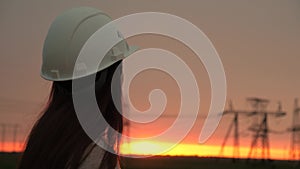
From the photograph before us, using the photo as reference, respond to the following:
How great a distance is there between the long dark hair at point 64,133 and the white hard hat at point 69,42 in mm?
44

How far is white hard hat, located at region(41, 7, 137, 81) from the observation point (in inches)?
75.0

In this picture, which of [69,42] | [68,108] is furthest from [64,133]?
[69,42]

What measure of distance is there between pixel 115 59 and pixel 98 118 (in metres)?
0.18

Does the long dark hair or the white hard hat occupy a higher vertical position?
the white hard hat

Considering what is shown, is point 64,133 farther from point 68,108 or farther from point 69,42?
point 69,42

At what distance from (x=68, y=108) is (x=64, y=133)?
8cm

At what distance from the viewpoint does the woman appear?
1.84 metres

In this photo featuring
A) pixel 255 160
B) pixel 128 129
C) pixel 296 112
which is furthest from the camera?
pixel 255 160

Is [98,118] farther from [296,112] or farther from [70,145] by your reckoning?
[296,112]

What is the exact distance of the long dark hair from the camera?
1.84 metres

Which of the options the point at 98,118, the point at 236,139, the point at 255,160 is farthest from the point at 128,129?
the point at 255,160

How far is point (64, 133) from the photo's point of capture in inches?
73.2

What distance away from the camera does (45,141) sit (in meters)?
1.88

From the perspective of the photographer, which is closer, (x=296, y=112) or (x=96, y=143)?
(x=96, y=143)
